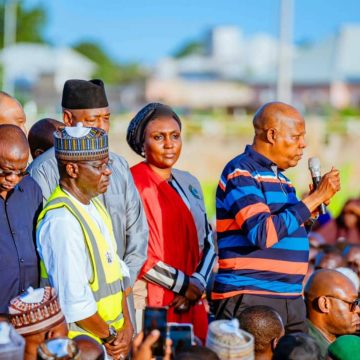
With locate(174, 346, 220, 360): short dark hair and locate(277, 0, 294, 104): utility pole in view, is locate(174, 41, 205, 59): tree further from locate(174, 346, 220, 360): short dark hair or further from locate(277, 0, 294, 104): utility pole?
locate(174, 346, 220, 360): short dark hair

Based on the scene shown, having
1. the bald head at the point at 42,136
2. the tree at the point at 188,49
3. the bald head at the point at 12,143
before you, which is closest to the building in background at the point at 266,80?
the bald head at the point at 42,136

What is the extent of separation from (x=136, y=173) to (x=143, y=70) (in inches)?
3789

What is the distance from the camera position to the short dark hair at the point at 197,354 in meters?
3.17

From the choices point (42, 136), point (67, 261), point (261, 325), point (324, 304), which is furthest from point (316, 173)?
point (42, 136)

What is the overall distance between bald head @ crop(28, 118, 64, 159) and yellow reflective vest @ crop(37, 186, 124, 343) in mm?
1596

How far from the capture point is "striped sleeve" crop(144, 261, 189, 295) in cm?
492

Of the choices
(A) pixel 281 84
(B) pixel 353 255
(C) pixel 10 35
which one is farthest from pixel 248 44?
(B) pixel 353 255

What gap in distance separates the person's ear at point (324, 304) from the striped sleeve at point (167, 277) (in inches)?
32.2

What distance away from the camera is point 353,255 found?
6.94m

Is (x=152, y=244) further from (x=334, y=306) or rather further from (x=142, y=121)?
(x=334, y=306)

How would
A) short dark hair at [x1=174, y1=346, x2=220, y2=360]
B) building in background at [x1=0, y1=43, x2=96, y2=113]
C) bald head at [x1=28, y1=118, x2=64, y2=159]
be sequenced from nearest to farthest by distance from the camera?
short dark hair at [x1=174, y1=346, x2=220, y2=360] → bald head at [x1=28, y1=118, x2=64, y2=159] → building in background at [x1=0, y1=43, x2=96, y2=113]

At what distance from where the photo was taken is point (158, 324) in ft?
10.5

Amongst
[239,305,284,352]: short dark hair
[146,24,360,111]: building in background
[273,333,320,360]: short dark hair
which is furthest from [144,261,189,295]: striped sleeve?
[146,24,360,111]: building in background

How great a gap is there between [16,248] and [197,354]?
4.50 ft
